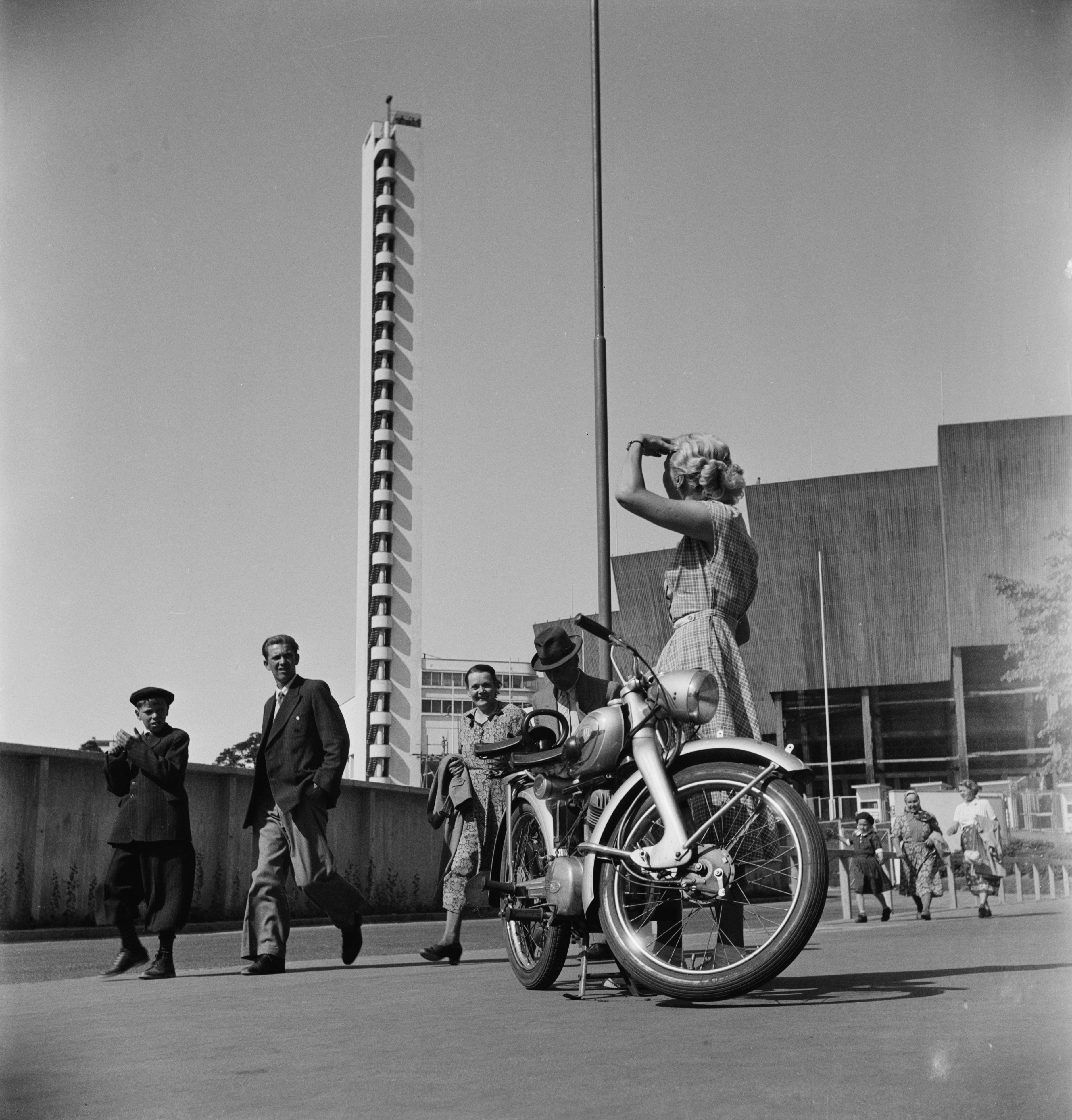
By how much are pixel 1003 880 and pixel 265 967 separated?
13156mm

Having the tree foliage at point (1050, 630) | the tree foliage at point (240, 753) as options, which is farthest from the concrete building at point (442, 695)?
the tree foliage at point (1050, 630)

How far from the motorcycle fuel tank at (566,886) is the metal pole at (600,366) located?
275 inches

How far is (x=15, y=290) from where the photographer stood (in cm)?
473

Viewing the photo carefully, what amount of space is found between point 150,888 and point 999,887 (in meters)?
11.5

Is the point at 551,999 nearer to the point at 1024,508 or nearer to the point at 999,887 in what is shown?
the point at 999,887

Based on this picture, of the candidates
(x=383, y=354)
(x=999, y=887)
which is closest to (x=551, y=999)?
(x=999, y=887)

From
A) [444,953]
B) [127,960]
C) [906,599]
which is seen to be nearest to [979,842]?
[444,953]

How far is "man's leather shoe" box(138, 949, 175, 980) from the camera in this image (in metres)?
7.39

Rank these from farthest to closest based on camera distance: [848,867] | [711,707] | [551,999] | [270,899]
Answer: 1. [848,867]
2. [270,899]
3. [551,999]
4. [711,707]

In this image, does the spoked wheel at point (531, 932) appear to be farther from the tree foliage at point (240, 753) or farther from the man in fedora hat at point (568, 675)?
the tree foliage at point (240, 753)

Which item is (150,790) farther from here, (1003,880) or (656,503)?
(1003,880)

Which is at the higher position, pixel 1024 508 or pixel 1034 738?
pixel 1024 508

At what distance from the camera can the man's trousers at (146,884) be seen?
789cm

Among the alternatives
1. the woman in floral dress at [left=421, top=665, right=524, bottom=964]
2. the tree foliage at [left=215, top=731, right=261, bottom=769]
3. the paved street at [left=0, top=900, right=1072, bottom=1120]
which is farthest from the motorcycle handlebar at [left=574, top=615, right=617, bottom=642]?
the tree foliage at [left=215, top=731, right=261, bottom=769]
